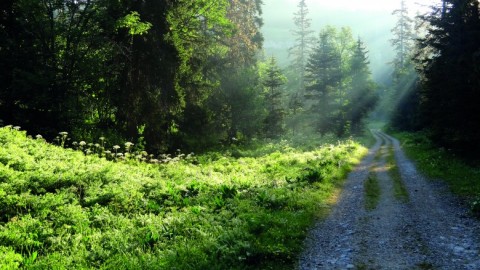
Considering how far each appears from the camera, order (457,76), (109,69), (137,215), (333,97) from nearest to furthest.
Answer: (137,215) → (109,69) → (457,76) → (333,97)

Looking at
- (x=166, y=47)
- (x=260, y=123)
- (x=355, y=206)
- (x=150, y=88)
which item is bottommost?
(x=355, y=206)

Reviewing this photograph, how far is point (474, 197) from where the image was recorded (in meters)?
12.9

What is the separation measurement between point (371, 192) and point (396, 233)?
5360mm

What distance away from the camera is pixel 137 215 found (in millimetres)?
10266

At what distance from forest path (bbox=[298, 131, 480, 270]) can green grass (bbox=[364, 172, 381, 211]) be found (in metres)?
0.03

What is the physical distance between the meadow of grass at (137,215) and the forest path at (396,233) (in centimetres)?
72

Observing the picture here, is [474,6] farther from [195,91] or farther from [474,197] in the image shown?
[195,91]

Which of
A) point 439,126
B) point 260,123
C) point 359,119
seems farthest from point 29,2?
point 359,119

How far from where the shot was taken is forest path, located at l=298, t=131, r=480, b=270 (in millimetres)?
7934

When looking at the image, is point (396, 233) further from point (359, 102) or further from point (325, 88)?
point (359, 102)

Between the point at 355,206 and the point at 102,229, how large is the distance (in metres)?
8.64

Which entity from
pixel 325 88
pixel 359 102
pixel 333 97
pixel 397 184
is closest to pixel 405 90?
pixel 359 102

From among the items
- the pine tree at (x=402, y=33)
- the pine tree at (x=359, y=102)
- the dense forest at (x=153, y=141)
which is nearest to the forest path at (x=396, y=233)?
the dense forest at (x=153, y=141)

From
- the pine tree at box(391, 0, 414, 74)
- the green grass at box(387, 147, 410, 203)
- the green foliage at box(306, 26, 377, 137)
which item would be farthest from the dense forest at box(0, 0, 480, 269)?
the pine tree at box(391, 0, 414, 74)
